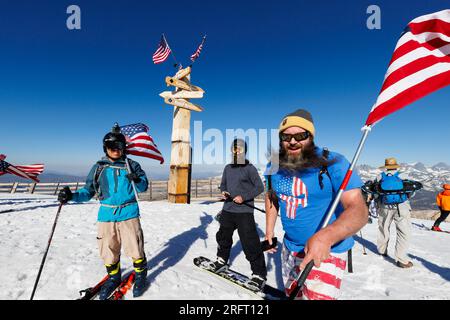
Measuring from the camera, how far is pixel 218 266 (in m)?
3.87

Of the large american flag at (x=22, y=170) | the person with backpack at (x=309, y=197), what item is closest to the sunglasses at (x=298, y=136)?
the person with backpack at (x=309, y=197)

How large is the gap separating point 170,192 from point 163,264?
5039mm

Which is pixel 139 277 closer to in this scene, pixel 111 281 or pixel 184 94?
pixel 111 281

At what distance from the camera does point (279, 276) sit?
414cm

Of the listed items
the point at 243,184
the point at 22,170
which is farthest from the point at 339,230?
the point at 22,170

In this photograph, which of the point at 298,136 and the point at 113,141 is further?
the point at 113,141

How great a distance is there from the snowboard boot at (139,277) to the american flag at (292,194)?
7.01 feet

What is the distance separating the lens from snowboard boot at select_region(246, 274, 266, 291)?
3.31 meters

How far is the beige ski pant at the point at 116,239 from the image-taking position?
2.91 meters

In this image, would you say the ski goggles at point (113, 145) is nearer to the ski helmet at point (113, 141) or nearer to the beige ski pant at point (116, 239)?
the ski helmet at point (113, 141)

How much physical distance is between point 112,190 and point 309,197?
240 centimetres
